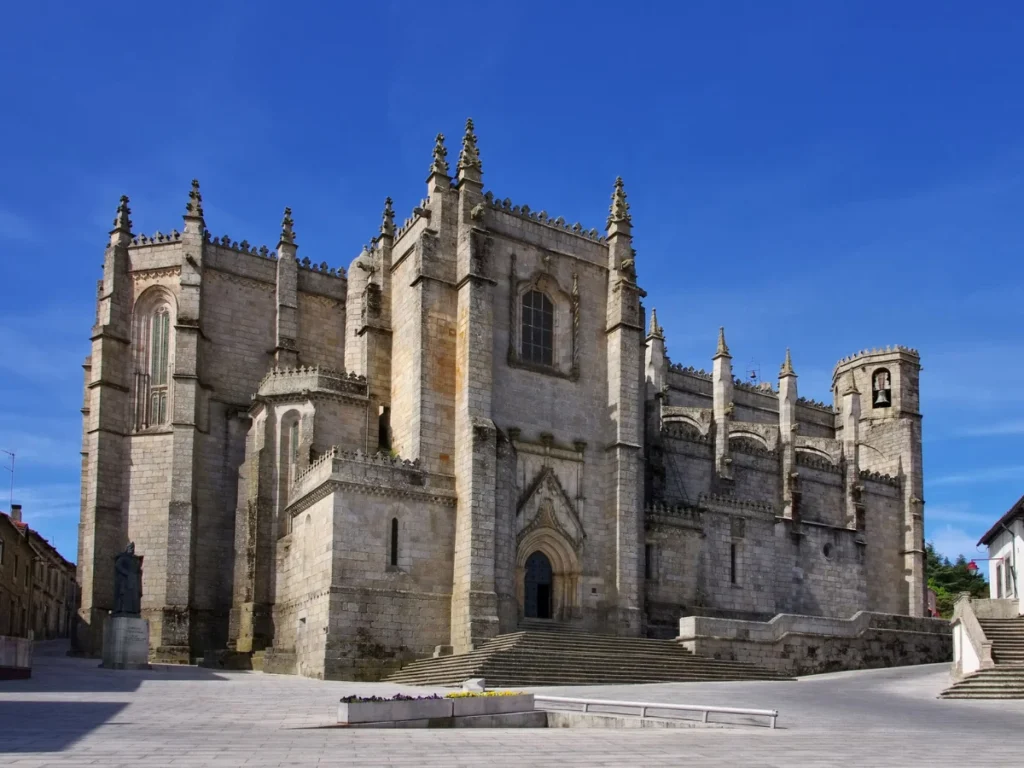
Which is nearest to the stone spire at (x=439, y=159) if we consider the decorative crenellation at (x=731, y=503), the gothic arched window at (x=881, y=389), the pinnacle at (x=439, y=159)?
the pinnacle at (x=439, y=159)

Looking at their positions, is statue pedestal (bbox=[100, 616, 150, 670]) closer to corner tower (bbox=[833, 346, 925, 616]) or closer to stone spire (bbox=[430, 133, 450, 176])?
stone spire (bbox=[430, 133, 450, 176])

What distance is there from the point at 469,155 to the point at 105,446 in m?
17.4

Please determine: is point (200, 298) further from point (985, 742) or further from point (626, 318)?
point (985, 742)

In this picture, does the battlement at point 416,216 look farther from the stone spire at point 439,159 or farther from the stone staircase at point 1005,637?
the stone staircase at point 1005,637

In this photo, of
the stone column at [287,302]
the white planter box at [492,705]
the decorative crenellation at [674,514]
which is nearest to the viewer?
the white planter box at [492,705]

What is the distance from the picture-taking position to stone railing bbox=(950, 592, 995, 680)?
27.8 m

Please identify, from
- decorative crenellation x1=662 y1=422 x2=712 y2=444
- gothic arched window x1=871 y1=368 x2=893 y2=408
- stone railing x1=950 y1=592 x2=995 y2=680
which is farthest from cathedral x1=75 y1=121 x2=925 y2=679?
gothic arched window x1=871 y1=368 x2=893 y2=408

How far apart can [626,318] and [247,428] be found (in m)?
15.2

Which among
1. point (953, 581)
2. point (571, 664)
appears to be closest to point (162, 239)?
point (571, 664)

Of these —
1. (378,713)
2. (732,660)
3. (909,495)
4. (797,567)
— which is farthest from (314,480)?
(909,495)

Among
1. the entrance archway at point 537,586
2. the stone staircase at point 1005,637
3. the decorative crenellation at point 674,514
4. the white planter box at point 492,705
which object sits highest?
the decorative crenellation at point 674,514

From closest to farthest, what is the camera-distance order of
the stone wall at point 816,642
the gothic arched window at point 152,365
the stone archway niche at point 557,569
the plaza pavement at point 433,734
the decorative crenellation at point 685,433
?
the plaza pavement at point 433,734 < the stone wall at point 816,642 < the stone archway niche at point 557,569 < the gothic arched window at point 152,365 < the decorative crenellation at point 685,433

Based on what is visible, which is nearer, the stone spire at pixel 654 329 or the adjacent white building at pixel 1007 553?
the adjacent white building at pixel 1007 553

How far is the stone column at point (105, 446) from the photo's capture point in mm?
40031
